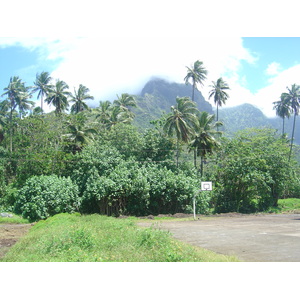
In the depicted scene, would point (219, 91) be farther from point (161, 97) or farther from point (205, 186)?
point (161, 97)

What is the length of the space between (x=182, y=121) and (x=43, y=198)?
17613 mm

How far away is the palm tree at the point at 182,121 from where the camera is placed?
3575 centimetres

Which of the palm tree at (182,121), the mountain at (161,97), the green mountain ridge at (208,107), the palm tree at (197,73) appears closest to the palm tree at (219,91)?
the palm tree at (197,73)

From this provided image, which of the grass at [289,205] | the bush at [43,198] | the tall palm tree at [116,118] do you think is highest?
the tall palm tree at [116,118]

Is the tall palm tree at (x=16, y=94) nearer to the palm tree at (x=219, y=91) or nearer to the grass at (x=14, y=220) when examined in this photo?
the grass at (x=14, y=220)

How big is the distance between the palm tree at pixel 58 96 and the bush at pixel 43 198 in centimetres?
1849

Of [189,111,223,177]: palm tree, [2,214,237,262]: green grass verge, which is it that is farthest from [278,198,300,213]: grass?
[2,214,237,262]: green grass verge

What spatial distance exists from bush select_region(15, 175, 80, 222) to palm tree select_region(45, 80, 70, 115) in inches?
728

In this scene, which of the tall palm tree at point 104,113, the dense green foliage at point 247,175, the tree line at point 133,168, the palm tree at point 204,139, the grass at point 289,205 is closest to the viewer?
the tree line at point 133,168

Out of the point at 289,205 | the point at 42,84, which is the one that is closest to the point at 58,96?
Answer: the point at 42,84

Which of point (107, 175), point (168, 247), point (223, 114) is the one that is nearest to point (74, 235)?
point (168, 247)

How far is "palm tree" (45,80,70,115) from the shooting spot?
1751 inches

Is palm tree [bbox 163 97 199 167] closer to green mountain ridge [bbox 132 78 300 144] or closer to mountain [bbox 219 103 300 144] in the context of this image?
green mountain ridge [bbox 132 78 300 144]

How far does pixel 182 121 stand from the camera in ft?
117
